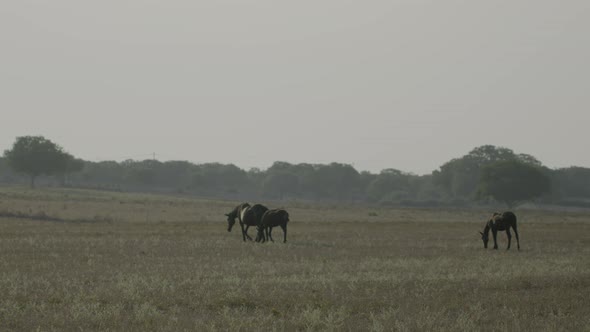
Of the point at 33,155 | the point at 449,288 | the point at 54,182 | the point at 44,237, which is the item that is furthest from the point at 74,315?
the point at 54,182

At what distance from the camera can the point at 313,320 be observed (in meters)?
13.7

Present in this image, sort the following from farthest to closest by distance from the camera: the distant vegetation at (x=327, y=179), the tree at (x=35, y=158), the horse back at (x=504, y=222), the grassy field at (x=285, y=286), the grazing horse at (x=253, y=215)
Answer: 1. the tree at (x=35, y=158)
2. the distant vegetation at (x=327, y=179)
3. the grazing horse at (x=253, y=215)
4. the horse back at (x=504, y=222)
5. the grassy field at (x=285, y=286)

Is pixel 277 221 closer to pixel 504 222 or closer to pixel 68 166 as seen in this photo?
pixel 504 222

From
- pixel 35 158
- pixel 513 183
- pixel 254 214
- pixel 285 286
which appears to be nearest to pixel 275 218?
pixel 254 214

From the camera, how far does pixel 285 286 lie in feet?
58.9

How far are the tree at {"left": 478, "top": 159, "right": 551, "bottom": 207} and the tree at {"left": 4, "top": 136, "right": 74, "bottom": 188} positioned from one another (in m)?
69.8

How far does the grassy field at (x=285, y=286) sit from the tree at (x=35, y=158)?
330 feet

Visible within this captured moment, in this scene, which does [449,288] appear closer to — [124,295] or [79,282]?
[124,295]

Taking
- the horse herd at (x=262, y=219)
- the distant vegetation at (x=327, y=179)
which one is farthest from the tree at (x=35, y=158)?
the horse herd at (x=262, y=219)

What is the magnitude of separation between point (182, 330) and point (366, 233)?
27188 mm

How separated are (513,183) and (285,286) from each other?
335ft

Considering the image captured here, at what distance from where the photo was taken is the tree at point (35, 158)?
126375 millimetres

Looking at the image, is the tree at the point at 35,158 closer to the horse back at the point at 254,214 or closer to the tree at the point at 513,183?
the tree at the point at 513,183

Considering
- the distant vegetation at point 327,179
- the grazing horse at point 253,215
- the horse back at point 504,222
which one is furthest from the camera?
the distant vegetation at point 327,179
